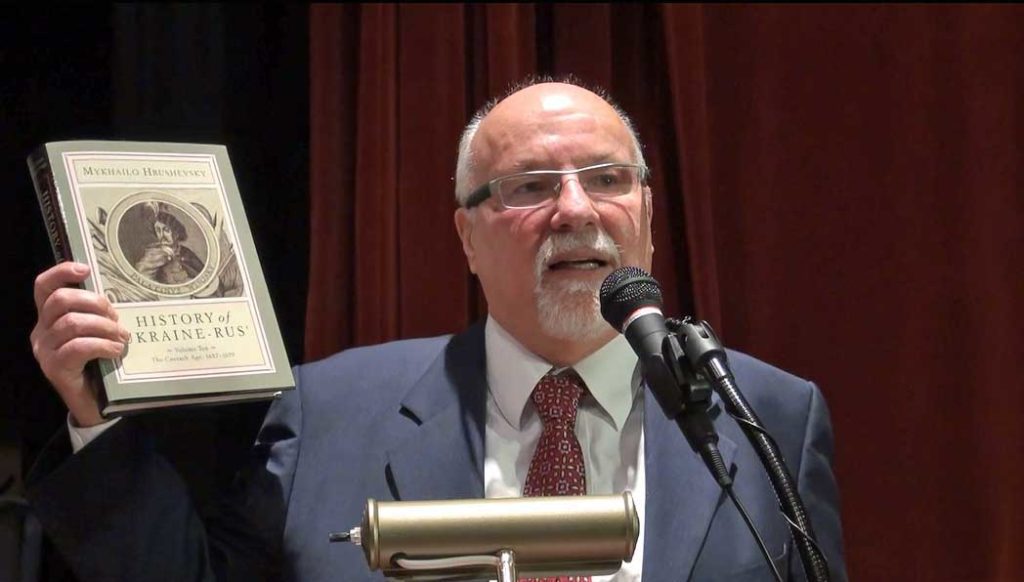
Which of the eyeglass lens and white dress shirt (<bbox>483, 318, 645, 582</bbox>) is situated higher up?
the eyeglass lens

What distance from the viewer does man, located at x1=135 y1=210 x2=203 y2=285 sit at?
53.9 inches

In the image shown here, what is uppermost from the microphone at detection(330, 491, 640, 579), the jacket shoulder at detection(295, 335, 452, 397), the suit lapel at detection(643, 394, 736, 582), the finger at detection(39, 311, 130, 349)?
the finger at detection(39, 311, 130, 349)

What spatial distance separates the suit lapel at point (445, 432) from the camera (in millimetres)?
1558

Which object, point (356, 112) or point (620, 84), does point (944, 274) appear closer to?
point (620, 84)

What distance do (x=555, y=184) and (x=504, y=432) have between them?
14.4 inches

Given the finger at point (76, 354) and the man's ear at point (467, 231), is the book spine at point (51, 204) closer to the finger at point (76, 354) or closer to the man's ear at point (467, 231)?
the finger at point (76, 354)

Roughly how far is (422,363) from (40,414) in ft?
2.49

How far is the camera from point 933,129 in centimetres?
216

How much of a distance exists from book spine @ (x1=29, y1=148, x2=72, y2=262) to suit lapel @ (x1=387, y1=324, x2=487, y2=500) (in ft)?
1.69

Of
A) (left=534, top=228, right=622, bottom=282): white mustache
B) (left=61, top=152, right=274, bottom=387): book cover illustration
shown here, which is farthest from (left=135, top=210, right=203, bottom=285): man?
(left=534, top=228, right=622, bottom=282): white mustache

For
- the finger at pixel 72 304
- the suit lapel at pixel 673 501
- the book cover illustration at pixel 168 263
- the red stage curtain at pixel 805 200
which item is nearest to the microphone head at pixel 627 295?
the suit lapel at pixel 673 501

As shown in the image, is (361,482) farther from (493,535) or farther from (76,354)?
(493,535)

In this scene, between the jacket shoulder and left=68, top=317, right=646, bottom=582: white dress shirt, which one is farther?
the jacket shoulder

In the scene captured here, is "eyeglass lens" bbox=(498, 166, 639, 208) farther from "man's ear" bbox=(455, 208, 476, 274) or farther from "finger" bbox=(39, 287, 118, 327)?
"finger" bbox=(39, 287, 118, 327)
